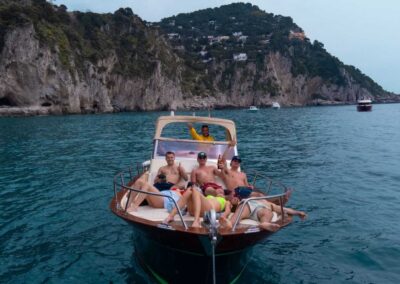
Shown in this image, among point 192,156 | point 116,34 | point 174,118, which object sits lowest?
point 192,156

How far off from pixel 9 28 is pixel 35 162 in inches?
2014

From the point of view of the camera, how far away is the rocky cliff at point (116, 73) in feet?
198

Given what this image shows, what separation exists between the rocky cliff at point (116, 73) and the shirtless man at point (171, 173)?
5413 cm

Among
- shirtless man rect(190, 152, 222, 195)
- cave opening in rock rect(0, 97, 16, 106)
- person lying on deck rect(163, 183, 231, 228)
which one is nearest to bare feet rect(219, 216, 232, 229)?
person lying on deck rect(163, 183, 231, 228)

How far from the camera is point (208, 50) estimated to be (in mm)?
137000

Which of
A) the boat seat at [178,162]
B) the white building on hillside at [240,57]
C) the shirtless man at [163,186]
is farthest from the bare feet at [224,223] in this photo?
the white building on hillside at [240,57]

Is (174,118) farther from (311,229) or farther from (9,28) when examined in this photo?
(9,28)

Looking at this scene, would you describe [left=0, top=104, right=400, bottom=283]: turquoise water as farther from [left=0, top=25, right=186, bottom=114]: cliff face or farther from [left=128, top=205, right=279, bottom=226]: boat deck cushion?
[left=0, top=25, right=186, bottom=114]: cliff face

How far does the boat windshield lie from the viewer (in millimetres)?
9664

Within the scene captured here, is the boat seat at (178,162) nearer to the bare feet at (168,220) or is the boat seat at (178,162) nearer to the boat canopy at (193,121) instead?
the boat canopy at (193,121)

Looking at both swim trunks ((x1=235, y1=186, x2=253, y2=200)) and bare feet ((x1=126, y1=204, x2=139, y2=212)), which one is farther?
swim trunks ((x1=235, y1=186, x2=253, y2=200))

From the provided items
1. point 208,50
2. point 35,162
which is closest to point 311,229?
point 35,162

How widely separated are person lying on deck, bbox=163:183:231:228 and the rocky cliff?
185 feet

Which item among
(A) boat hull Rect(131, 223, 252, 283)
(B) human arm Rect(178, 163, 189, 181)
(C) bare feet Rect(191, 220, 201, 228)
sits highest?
(B) human arm Rect(178, 163, 189, 181)
